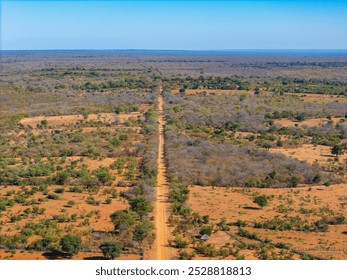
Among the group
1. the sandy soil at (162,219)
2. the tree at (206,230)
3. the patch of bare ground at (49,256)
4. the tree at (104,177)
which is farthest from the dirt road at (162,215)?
the tree at (104,177)

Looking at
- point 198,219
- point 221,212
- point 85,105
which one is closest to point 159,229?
point 198,219

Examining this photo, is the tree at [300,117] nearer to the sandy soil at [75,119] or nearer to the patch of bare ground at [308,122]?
the patch of bare ground at [308,122]

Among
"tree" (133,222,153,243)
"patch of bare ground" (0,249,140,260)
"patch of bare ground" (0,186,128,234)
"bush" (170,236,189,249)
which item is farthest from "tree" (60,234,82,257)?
"bush" (170,236,189,249)

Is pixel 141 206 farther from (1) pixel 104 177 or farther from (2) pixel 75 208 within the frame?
(1) pixel 104 177

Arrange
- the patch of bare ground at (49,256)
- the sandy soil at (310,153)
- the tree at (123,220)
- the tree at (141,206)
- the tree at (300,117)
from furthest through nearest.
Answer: the tree at (300,117) < the sandy soil at (310,153) < the tree at (141,206) < the tree at (123,220) < the patch of bare ground at (49,256)

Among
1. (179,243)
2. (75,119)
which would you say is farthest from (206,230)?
(75,119)

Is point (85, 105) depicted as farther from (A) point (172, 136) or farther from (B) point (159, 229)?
(B) point (159, 229)

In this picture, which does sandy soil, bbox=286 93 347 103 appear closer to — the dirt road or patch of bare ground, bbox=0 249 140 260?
the dirt road
